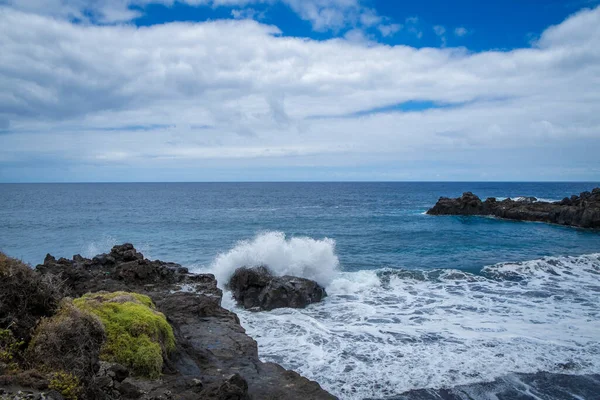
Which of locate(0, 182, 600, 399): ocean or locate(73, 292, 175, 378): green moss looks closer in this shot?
locate(73, 292, 175, 378): green moss

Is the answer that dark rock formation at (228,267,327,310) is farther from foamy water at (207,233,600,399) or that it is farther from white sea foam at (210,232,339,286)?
white sea foam at (210,232,339,286)

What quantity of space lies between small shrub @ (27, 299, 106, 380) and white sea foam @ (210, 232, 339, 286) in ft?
49.7

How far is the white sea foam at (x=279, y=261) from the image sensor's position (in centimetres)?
2294

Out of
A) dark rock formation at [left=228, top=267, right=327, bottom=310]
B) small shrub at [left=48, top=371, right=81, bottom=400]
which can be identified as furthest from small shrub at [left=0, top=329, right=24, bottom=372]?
dark rock formation at [left=228, top=267, right=327, bottom=310]

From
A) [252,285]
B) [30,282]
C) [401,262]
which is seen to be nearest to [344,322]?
[252,285]

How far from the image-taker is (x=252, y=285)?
64.3 ft

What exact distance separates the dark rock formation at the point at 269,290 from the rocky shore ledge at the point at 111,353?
6.64 metres

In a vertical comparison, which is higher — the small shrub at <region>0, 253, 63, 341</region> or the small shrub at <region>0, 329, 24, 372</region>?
the small shrub at <region>0, 253, 63, 341</region>

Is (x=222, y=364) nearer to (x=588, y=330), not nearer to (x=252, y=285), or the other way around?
(x=252, y=285)

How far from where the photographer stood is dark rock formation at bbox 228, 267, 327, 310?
18.7 meters

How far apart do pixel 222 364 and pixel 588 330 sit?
14.8m

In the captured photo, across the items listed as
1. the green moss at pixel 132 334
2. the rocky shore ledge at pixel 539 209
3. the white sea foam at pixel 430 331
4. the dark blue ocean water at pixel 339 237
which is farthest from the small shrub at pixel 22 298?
the rocky shore ledge at pixel 539 209

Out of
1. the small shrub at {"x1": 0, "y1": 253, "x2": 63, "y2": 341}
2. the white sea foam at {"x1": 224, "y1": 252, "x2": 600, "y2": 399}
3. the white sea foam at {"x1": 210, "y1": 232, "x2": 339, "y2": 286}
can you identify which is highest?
the small shrub at {"x1": 0, "y1": 253, "x2": 63, "y2": 341}

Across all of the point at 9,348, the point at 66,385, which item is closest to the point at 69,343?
the point at 9,348
